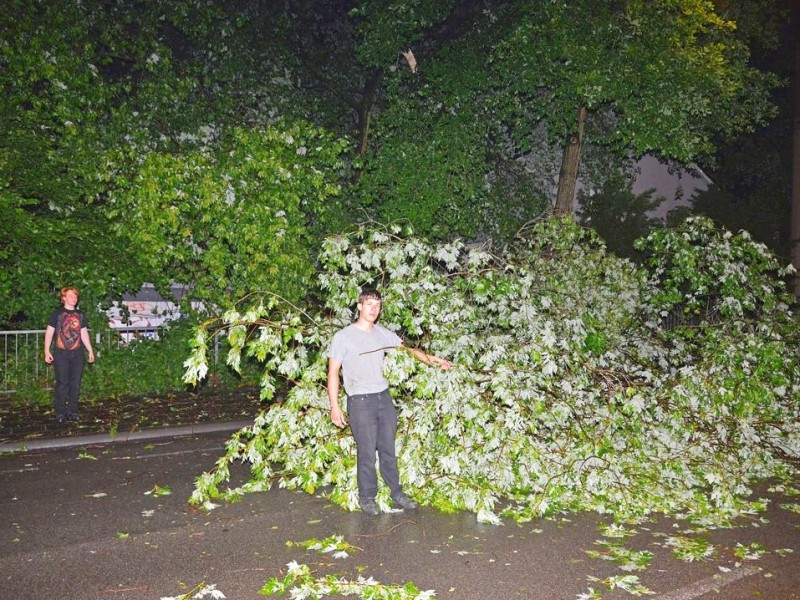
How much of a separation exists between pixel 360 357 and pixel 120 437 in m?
4.63

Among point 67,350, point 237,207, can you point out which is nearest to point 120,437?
point 67,350

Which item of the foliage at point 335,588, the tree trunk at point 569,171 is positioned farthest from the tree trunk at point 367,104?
the foliage at point 335,588

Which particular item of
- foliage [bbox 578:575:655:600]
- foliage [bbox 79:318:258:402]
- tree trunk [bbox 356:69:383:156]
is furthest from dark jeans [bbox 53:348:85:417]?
tree trunk [bbox 356:69:383:156]

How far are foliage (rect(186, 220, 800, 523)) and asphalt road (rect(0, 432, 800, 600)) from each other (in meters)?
0.34

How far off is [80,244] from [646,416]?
932cm

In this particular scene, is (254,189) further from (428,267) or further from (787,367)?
(787,367)

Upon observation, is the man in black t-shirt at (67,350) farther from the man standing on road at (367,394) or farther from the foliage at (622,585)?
the foliage at (622,585)

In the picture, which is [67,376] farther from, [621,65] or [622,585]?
[621,65]

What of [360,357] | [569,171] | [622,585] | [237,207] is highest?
[569,171]

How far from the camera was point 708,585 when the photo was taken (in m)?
4.72

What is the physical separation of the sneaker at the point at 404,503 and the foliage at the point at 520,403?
114 millimetres

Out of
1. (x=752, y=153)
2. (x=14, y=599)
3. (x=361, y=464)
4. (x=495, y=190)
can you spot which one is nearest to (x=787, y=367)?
(x=361, y=464)

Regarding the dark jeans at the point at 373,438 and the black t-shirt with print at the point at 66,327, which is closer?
the dark jeans at the point at 373,438

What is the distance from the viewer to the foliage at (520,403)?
6.51m
